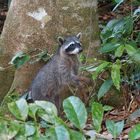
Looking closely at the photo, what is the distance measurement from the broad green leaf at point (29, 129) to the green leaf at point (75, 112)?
15 centimetres

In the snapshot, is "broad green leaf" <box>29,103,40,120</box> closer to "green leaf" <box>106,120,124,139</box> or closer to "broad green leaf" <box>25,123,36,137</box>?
"broad green leaf" <box>25,123,36,137</box>

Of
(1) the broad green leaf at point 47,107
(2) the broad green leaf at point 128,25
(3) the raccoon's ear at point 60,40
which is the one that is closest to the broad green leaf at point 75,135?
(1) the broad green leaf at point 47,107

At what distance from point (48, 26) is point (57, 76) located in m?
0.62

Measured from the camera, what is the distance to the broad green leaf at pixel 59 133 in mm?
1835

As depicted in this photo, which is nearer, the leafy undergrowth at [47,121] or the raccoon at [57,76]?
the leafy undergrowth at [47,121]

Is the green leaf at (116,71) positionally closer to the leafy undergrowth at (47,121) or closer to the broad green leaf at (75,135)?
the leafy undergrowth at (47,121)

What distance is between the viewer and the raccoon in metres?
5.58

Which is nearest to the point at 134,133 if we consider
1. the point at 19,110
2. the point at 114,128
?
the point at 114,128

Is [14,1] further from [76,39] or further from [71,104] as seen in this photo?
[71,104]

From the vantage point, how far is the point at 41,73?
5.61 m

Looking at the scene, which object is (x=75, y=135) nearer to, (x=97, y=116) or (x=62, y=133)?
(x=62, y=133)

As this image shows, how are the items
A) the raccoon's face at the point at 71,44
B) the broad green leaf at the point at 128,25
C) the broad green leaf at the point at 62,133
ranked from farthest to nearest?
the raccoon's face at the point at 71,44, the broad green leaf at the point at 128,25, the broad green leaf at the point at 62,133

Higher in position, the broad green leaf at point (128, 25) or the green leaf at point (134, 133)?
the broad green leaf at point (128, 25)

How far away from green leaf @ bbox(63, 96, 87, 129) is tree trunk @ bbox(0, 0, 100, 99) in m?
3.56
